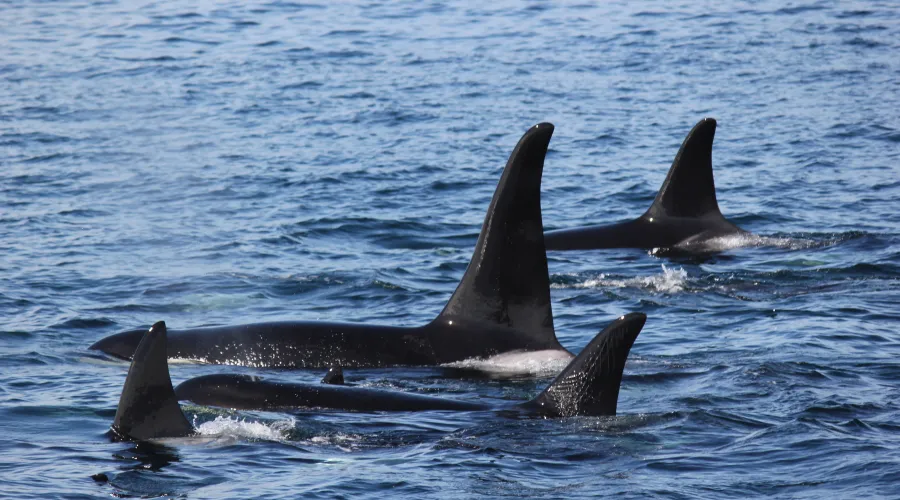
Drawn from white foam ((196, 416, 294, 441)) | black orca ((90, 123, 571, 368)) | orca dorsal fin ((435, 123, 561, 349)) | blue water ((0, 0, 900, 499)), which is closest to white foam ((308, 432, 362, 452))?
blue water ((0, 0, 900, 499))

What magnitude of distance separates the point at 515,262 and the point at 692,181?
6714 millimetres

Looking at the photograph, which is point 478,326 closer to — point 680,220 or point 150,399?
point 150,399

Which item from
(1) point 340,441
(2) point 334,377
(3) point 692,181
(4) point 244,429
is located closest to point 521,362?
(2) point 334,377

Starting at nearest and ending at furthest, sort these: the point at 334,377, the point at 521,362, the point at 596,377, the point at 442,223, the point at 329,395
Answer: the point at 596,377, the point at 329,395, the point at 334,377, the point at 521,362, the point at 442,223

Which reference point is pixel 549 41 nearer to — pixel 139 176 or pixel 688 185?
pixel 139 176

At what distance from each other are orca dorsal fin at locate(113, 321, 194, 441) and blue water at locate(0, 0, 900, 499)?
9.6 inches

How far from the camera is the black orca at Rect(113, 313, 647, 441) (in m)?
9.98

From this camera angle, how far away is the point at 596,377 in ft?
33.6

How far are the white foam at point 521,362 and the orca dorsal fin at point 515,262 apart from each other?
122 millimetres

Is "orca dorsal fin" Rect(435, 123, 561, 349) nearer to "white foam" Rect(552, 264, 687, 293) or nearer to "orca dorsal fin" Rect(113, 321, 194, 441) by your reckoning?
"orca dorsal fin" Rect(113, 321, 194, 441)

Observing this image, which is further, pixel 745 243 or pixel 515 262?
pixel 745 243

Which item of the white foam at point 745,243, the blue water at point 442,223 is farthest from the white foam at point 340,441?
the white foam at point 745,243

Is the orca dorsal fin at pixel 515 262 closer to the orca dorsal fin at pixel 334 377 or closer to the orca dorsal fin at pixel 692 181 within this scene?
the orca dorsal fin at pixel 334 377

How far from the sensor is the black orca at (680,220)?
1850 cm
